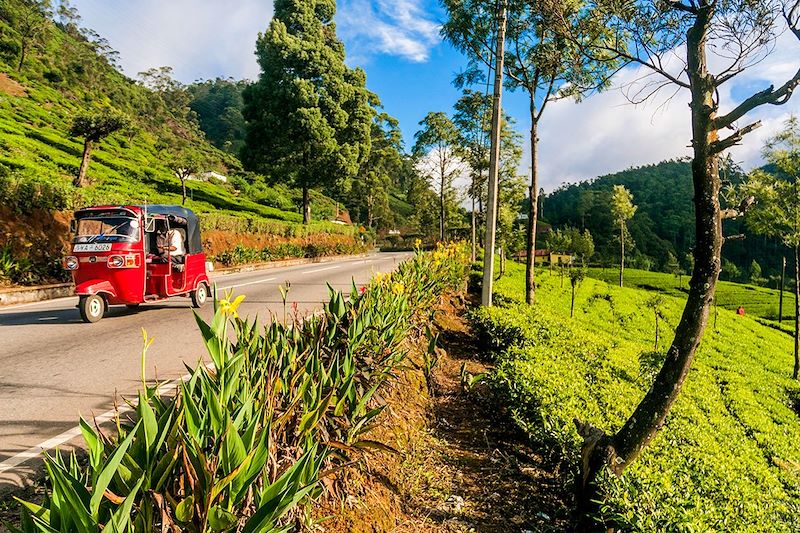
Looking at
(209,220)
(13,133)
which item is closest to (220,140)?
(13,133)

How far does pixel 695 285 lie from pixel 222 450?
298cm

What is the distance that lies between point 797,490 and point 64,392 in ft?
29.9

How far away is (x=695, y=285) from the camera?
9.68 feet

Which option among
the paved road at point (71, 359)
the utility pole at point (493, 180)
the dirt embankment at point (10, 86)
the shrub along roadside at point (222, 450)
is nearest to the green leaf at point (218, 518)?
the shrub along roadside at point (222, 450)

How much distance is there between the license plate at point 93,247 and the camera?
6.64m

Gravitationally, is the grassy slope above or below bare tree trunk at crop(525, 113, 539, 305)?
below

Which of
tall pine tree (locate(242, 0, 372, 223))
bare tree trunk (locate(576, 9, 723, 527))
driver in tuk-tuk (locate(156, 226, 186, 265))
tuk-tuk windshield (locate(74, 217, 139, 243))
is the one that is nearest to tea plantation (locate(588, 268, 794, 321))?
tall pine tree (locate(242, 0, 372, 223))

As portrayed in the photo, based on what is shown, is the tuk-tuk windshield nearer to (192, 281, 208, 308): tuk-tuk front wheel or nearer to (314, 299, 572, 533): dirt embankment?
(192, 281, 208, 308): tuk-tuk front wheel

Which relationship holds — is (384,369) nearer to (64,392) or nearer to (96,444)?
(96,444)

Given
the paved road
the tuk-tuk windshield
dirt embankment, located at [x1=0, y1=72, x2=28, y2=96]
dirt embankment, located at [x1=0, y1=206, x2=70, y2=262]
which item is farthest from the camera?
dirt embankment, located at [x1=0, y1=72, x2=28, y2=96]

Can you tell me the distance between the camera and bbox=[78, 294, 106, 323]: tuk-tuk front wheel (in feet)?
21.4

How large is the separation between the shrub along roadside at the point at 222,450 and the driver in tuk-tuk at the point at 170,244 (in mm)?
5538

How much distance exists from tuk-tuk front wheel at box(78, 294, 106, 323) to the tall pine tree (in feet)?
68.1

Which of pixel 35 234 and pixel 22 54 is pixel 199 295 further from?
pixel 22 54
